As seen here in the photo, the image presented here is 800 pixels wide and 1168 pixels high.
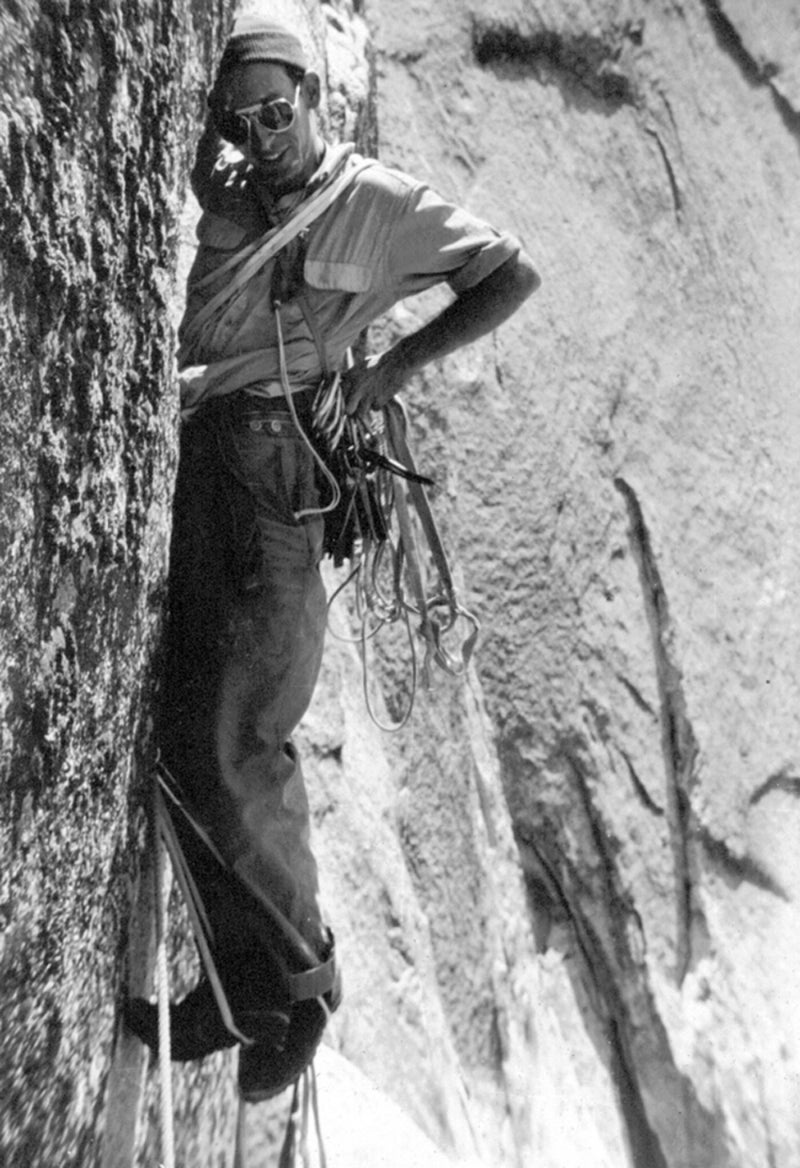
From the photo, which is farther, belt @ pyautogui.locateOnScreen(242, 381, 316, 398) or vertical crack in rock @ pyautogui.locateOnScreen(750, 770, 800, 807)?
vertical crack in rock @ pyautogui.locateOnScreen(750, 770, 800, 807)

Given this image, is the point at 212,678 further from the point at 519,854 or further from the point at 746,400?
the point at 746,400

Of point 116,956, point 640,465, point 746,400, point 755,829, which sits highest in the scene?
point 746,400

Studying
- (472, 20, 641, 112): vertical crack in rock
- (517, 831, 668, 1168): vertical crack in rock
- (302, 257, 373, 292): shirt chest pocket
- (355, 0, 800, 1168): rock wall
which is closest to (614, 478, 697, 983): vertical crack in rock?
(355, 0, 800, 1168): rock wall

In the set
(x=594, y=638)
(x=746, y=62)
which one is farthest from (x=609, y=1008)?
(x=746, y=62)

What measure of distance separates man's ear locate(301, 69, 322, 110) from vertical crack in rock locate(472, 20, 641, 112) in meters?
3.05

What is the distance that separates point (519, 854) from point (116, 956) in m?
2.75

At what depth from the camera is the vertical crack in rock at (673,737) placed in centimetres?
456

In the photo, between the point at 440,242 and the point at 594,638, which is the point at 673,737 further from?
the point at 440,242

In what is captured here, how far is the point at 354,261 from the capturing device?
79.8 inches

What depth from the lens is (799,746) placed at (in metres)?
4.82

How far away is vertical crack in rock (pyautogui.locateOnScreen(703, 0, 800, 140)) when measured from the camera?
17.9 feet

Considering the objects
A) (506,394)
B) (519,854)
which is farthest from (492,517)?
(519,854)

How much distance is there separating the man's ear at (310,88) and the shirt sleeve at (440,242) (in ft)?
0.72

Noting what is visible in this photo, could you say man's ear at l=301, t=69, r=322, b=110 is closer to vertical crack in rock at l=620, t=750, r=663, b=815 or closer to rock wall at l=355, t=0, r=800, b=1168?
rock wall at l=355, t=0, r=800, b=1168
